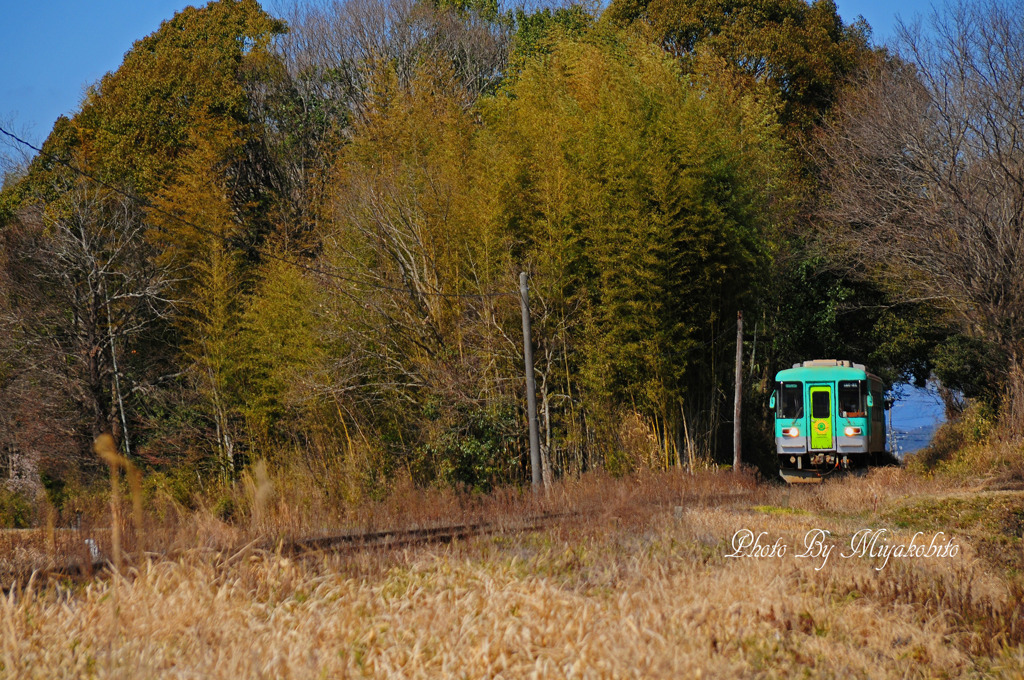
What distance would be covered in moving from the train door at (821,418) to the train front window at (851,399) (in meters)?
0.22

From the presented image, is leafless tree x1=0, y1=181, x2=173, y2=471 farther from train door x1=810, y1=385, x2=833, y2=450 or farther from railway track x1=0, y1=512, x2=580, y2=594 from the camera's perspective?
railway track x1=0, y1=512, x2=580, y2=594

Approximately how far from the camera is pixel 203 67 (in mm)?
27344

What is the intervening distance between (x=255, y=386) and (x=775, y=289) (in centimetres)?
1157

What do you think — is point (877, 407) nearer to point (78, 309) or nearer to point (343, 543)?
point (343, 543)

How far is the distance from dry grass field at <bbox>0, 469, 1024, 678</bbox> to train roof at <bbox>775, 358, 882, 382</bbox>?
949 centimetres

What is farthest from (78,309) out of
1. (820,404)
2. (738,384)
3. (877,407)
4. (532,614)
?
(532,614)

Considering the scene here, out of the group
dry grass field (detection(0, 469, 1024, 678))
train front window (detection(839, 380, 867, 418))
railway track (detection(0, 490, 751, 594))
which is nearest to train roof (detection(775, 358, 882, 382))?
train front window (detection(839, 380, 867, 418))

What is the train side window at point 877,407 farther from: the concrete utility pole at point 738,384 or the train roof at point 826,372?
the concrete utility pole at point 738,384

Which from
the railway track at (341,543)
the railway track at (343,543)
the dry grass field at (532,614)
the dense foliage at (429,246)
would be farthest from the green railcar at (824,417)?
the dry grass field at (532,614)

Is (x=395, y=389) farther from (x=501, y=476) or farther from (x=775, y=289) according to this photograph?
(x=775, y=289)

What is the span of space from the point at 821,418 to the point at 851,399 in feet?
1.96

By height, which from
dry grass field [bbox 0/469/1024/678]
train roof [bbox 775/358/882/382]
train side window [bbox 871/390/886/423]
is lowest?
dry grass field [bbox 0/469/1024/678]

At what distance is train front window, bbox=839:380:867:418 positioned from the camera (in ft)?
54.7

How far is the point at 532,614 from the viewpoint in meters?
4.98
